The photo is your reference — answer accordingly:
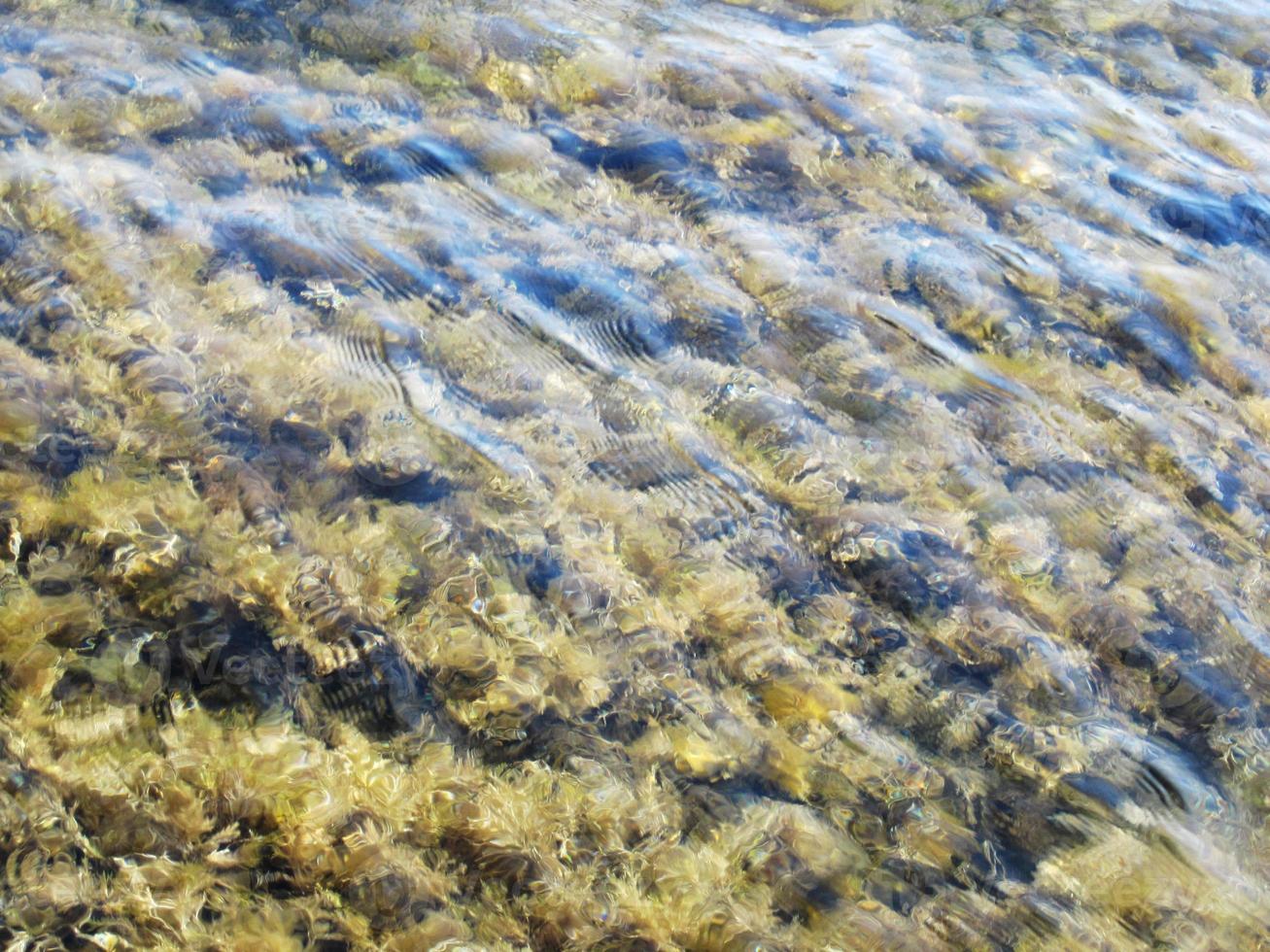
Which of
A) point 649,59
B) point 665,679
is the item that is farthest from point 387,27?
point 665,679

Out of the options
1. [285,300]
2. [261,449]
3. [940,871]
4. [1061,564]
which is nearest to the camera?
[940,871]

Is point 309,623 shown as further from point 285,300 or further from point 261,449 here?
point 285,300

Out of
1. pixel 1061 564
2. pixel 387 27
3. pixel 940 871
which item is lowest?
pixel 940 871

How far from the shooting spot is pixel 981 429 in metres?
2.49

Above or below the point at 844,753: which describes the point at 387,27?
above

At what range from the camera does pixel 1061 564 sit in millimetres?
2162

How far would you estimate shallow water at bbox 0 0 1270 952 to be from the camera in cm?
147

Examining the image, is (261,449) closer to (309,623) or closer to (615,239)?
(309,623)

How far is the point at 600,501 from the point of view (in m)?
2.07

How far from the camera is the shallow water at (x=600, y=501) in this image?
1474 millimetres

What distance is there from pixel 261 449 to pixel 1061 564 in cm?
167

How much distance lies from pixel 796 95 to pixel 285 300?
2.08 m

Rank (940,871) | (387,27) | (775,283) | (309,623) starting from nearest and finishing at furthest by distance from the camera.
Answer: (940,871), (309,623), (775,283), (387,27)

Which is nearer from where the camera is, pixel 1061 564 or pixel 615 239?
pixel 1061 564
